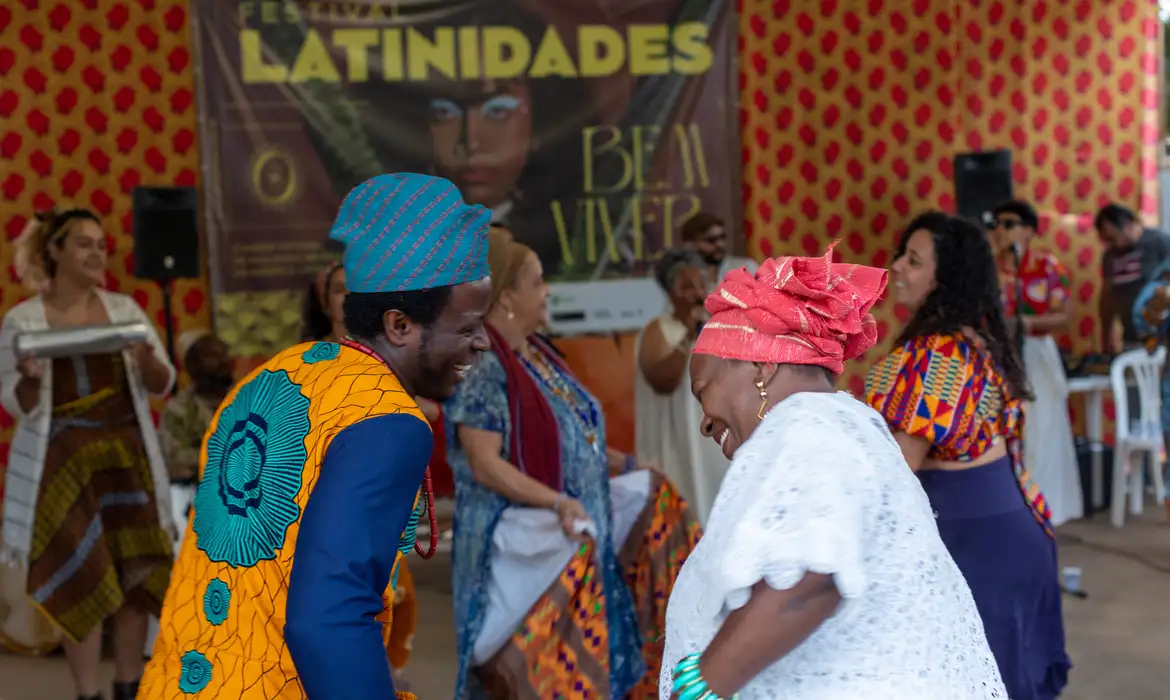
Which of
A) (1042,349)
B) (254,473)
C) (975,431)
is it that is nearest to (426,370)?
(254,473)

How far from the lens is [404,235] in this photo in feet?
4.60

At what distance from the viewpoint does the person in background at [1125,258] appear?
7043mm

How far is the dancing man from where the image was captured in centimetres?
122

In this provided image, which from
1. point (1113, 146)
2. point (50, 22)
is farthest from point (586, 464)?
point (1113, 146)

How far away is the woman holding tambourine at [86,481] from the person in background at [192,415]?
67 centimetres

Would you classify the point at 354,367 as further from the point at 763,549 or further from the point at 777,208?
the point at 777,208

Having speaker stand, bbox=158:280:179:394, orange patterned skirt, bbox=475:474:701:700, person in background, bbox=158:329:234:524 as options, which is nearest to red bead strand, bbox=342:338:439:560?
orange patterned skirt, bbox=475:474:701:700

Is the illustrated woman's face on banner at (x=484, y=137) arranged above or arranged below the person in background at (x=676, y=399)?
above

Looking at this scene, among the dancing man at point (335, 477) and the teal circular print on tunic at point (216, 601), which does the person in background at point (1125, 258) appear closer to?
the dancing man at point (335, 477)

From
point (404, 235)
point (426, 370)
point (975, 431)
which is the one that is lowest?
point (975, 431)

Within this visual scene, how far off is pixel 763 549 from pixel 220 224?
5.66 meters

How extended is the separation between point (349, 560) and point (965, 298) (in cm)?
188

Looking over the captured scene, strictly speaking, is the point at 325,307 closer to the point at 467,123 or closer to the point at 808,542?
the point at 808,542

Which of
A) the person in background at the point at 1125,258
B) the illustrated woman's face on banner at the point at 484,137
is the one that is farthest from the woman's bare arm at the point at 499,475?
the person in background at the point at 1125,258
